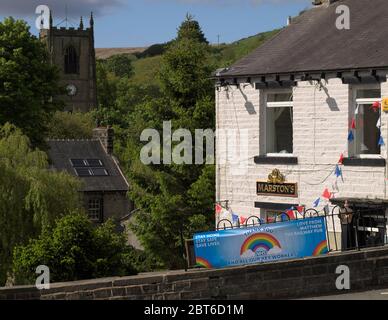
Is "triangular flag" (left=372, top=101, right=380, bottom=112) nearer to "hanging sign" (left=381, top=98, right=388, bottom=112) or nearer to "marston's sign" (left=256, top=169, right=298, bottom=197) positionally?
"hanging sign" (left=381, top=98, right=388, bottom=112)

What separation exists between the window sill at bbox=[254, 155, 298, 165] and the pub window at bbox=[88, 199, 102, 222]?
119ft

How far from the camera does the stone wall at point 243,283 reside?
15.4 m

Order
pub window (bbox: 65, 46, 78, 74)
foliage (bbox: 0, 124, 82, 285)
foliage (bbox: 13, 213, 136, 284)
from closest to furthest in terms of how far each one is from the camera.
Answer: foliage (bbox: 13, 213, 136, 284)
foliage (bbox: 0, 124, 82, 285)
pub window (bbox: 65, 46, 78, 74)

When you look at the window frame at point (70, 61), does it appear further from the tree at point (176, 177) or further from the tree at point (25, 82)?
the tree at point (176, 177)

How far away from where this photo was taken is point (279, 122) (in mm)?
24891

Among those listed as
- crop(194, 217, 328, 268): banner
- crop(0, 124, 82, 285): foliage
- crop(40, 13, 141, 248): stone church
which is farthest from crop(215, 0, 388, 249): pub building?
crop(40, 13, 141, 248): stone church

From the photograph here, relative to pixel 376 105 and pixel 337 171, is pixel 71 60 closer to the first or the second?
pixel 337 171

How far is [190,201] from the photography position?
33.8m

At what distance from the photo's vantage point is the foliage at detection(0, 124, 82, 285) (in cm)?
3134

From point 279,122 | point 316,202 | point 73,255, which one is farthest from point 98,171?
point 73,255

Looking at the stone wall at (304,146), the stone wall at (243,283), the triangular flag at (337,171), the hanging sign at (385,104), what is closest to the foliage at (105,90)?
the stone wall at (304,146)

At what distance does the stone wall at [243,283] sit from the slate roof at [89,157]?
4400 cm

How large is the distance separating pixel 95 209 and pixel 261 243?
1747 inches
